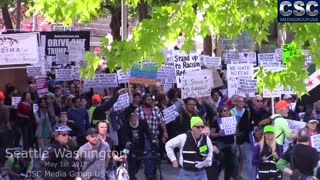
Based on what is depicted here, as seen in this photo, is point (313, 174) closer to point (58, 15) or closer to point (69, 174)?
point (69, 174)

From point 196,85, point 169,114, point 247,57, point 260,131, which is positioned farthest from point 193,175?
point 247,57

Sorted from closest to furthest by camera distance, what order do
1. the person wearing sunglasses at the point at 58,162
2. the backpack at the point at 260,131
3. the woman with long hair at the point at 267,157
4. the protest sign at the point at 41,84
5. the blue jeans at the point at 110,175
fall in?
the person wearing sunglasses at the point at 58,162, the blue jeans at the point at 110,175, the woman with long hair at the point at 267,157, the backpack at the point at 260,131, the protest sign at the point at 41,84

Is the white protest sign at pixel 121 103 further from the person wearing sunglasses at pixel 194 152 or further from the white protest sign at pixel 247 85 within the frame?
the person wearing sunglasses at pixel 194 152

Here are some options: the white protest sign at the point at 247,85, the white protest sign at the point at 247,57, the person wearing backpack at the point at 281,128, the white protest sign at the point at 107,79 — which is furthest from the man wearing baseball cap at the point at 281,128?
the white protest sign at the point at 247,57

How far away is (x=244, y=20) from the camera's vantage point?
902cm

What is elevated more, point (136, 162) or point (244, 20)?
point (244, 20)

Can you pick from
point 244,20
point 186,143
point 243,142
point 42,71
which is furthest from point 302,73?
point 42,71

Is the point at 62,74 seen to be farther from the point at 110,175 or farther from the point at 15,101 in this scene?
the point at 110,175

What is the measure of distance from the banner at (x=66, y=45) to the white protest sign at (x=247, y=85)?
6344 millimetres

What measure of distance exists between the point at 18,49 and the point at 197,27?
11831 millimetres

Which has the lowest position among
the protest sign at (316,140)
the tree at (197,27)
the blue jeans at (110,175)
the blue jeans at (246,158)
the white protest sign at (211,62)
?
the blue jeans at (246,158)

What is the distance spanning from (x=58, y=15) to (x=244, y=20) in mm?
2158

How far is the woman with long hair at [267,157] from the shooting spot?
12.7 metres

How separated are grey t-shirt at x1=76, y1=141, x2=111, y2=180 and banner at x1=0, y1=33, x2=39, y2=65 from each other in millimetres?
8643
